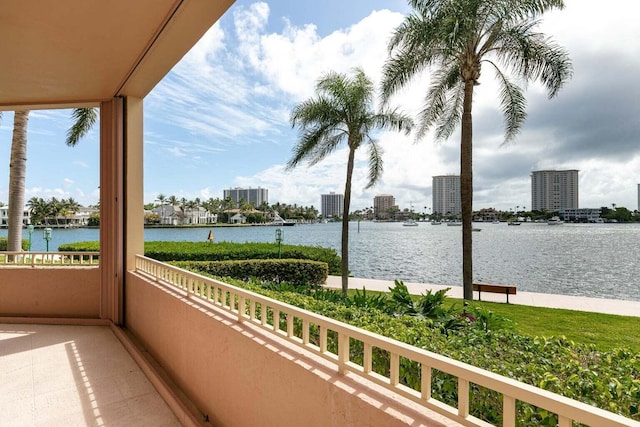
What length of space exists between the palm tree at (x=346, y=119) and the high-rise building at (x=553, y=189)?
36.9 ft

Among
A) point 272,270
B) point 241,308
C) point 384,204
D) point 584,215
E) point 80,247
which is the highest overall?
point 384,204

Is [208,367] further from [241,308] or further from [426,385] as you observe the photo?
[426,385]

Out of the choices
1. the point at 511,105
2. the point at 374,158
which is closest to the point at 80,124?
the point at 374,158

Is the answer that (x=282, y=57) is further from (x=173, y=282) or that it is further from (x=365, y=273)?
(x=365, y=273)

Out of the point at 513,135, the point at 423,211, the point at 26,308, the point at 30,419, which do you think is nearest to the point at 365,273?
the point at 513,135

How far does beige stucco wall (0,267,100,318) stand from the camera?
191 inches

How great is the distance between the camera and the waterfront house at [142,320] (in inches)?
46.0

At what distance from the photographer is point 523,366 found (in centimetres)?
156

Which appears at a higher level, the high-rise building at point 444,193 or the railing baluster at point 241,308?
the high-rise building at point 444,193

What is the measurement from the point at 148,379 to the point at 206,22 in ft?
9.31

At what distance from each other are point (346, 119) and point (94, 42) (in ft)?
21.9

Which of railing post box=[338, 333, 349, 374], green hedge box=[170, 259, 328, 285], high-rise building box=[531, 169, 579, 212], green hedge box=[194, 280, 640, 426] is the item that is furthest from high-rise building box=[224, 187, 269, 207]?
railing post box=[338, 333, 349, 374]

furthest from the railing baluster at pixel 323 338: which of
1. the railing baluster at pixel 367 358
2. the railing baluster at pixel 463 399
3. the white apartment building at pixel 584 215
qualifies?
the white apartment building at pixel 584 215

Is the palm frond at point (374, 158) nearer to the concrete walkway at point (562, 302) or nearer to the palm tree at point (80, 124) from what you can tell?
the concrete walkway at point (562, 302)
